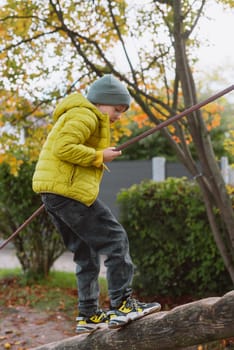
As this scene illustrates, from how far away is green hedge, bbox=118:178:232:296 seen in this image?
7.07 metres

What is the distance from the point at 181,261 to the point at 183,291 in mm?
403

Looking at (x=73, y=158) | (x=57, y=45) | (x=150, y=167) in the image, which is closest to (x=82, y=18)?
(x=57, y=45)

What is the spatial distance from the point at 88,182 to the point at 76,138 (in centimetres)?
28

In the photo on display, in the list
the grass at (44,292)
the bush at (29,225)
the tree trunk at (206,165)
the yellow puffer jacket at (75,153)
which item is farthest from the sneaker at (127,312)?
the bush at (29,225)

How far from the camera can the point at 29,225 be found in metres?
9.05

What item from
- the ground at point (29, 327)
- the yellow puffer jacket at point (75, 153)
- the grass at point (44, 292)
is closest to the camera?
the yellow puffer jacket at point (75, 153)

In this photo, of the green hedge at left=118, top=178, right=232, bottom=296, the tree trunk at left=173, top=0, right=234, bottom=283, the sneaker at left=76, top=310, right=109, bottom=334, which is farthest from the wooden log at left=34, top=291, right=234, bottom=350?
the green hedge at left=118, top=178, right=232, bottom=296

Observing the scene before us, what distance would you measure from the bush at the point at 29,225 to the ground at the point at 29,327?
1350mm

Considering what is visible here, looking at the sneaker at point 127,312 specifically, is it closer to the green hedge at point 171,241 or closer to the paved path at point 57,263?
the green hedge at point 171,241

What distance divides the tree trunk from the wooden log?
2.47m

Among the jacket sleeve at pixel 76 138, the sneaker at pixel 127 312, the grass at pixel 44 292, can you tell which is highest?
the jacket sleeve at pixel 76 138

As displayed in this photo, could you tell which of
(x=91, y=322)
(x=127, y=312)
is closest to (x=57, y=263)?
(x=91, y=322)

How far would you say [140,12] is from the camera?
654 centimetres

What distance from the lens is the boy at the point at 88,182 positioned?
3574 millimetres
